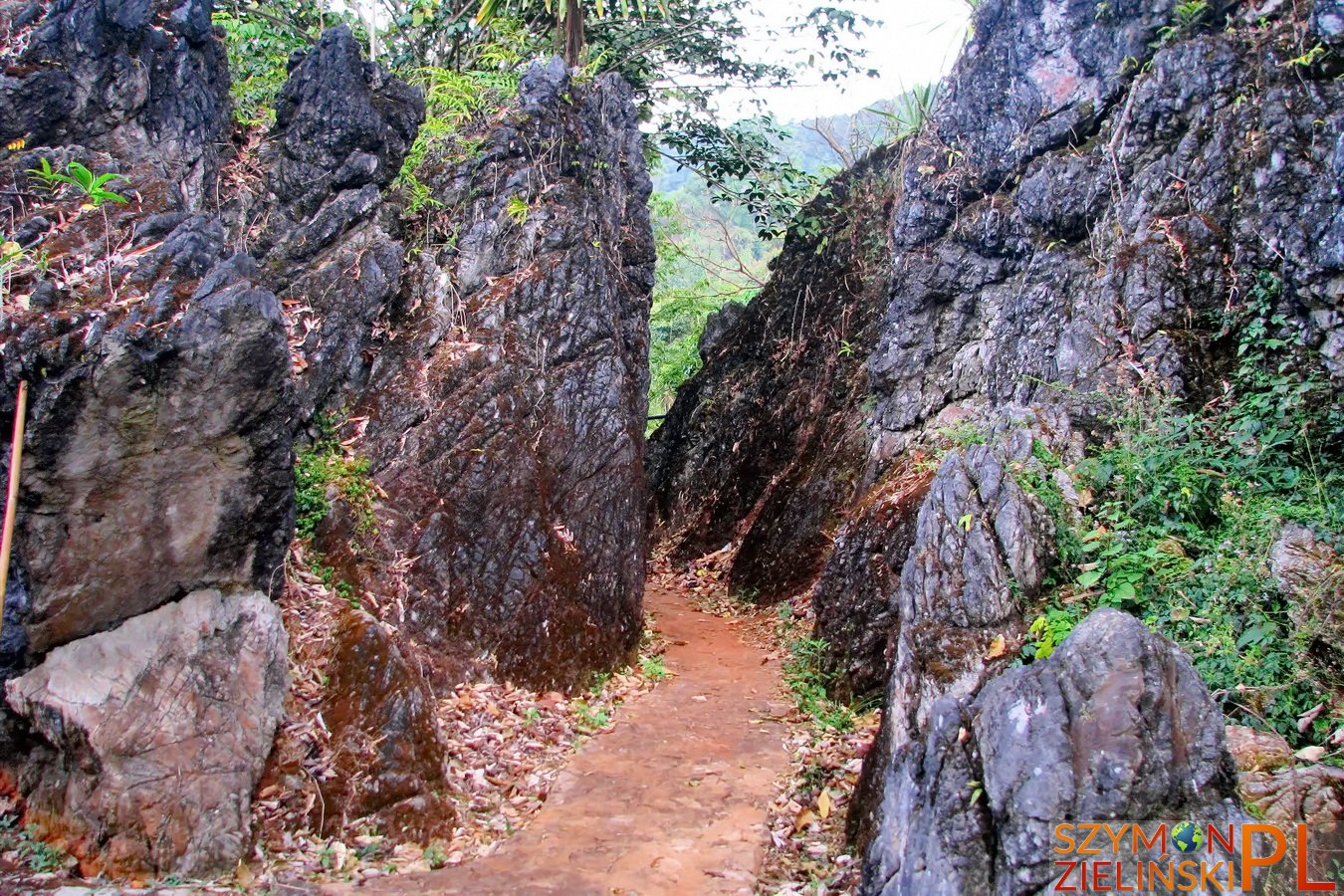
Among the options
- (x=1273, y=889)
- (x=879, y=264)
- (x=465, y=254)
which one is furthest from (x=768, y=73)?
(x=1273, y=889)

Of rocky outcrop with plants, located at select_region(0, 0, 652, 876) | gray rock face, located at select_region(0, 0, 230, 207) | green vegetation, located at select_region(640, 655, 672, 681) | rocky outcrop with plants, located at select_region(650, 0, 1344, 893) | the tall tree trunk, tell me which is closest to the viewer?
rocky outcrop with plants, located at select_region(650, 0, 1344, 893)

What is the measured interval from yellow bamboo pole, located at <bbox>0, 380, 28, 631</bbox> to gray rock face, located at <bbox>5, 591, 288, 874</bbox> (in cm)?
59

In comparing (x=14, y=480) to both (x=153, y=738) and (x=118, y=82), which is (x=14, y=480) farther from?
(x=118, y=82)

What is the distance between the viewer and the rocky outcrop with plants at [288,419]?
5.21m

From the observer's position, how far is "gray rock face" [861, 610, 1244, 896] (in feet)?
12.1

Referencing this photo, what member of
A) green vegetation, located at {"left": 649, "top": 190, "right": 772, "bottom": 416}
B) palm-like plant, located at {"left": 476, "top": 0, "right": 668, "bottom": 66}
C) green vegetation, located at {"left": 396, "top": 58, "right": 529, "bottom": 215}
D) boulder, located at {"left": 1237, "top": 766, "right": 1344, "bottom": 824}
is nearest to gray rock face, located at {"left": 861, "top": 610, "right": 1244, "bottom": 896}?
boulder, located at {"left": 1237, "top": 766, "right": 1344, "bottom": 824}

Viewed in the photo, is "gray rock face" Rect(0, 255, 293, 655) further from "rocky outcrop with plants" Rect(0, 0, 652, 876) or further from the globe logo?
the globe logo

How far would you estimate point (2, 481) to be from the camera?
16.7 feet

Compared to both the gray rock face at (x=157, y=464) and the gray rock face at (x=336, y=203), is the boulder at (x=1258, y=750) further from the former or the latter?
the gray rock face at (x=336, y=203)

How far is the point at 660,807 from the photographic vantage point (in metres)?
6.07

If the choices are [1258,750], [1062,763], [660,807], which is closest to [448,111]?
[660,807]

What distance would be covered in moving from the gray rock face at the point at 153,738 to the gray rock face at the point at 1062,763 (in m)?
4.04

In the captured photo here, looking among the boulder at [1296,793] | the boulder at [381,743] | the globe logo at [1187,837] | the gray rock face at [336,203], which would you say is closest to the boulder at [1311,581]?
the boulder at [1296,793]

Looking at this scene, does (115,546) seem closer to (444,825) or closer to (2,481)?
(2,481)
